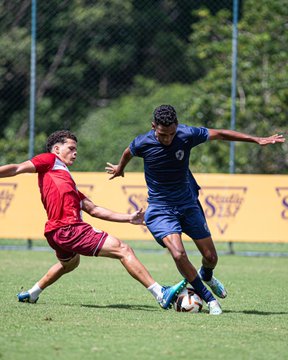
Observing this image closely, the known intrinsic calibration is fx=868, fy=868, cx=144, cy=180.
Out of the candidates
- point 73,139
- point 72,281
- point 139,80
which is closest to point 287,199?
point 72,281

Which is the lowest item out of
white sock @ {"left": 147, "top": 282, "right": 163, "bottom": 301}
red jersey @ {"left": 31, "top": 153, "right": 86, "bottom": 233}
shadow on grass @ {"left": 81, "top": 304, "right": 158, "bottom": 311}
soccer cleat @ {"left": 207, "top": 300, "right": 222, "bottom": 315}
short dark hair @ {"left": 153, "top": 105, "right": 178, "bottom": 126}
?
shadow on grass @ {"left": 81, "top": 304, "right": 158, "bottom": 311}

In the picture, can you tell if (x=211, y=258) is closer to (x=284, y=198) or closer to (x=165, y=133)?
(x=165, y=133)

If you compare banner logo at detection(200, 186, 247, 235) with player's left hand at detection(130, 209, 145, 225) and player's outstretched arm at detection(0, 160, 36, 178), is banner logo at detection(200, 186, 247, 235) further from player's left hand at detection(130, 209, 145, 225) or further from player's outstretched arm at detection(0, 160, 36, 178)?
player's outstretched arm at detection(0, 160, 36, 178)

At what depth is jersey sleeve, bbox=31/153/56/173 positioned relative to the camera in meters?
8.72

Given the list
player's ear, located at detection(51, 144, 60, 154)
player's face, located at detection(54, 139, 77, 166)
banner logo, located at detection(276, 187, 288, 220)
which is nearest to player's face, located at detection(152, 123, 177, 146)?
player's face, located at detection(54, 139, 77, 166)

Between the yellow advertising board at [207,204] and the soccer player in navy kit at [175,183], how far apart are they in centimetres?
685

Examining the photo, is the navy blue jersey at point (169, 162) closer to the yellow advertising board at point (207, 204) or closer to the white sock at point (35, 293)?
the white sock at point (35, 293)

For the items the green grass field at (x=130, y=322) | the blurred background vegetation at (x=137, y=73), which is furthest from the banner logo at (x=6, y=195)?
the blurred background vegetation at (x=137, y=73)

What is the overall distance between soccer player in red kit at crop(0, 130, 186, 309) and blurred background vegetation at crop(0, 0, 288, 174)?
11.2 metres

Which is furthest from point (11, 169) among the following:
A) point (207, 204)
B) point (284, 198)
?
point (284, 198)

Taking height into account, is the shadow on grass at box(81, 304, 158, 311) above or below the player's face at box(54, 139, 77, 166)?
below

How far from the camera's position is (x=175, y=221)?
8.79 m

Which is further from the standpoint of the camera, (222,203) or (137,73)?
(137,73)

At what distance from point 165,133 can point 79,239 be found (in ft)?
4.45
